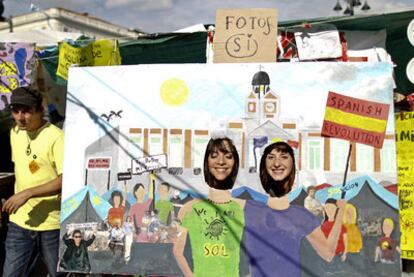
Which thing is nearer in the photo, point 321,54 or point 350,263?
point 350,263

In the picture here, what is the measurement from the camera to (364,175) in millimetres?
2521

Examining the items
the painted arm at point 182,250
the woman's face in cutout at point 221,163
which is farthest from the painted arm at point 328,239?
the painted arm at point 182,250

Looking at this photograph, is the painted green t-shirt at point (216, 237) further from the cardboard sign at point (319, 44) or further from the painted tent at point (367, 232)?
the cardboard sign at point (319, 44)

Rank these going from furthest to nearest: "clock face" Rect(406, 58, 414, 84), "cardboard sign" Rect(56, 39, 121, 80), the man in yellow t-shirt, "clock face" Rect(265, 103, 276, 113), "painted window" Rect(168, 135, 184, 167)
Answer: "cardboard sign" Rect(56, 39, 121, 80), "clock face" Rect(406, 58, 414, 84), the man in yellow t-shirt, "painted window" Rect(168, 135, 184, 167), "clock face" Rect(265, 103, 276, 113)

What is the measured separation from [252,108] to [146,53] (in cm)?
172

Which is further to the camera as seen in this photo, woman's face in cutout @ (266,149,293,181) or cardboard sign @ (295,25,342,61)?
cardboard sign @ (295,25,342,61)

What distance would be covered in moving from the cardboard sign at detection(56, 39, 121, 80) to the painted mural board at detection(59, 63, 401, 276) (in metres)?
1.04

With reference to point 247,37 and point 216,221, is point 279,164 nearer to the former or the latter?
point 216,221

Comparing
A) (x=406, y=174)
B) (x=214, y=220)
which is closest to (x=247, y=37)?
(x=214, y=220)

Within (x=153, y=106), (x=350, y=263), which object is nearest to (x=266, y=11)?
(x=153, y=106)

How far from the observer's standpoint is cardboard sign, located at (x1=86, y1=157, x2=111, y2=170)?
2.78 meters

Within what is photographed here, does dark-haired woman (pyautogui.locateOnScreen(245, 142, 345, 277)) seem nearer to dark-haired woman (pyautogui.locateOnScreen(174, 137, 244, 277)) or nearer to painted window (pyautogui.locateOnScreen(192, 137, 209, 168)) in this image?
dark-haired woman (pyautogui.locateOnScreen(174, 137, 244, 277))

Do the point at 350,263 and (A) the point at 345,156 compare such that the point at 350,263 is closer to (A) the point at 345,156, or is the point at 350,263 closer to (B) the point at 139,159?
(A) the point at 345,156

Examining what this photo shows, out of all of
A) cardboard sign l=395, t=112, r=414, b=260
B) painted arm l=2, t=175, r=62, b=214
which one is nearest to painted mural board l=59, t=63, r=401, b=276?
painted arm l=2, t=175, r=62, b=214
